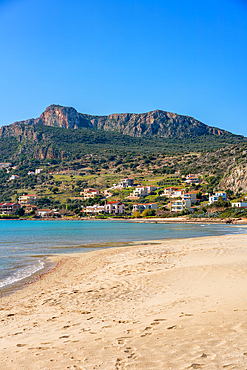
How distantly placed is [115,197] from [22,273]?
4326 inches

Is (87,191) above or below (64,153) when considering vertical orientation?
below

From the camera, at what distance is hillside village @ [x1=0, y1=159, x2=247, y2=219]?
9362cm

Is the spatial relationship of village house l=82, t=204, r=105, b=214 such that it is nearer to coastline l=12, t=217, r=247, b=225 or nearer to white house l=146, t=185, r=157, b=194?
coastline l=12, t=217, r=247, b=225

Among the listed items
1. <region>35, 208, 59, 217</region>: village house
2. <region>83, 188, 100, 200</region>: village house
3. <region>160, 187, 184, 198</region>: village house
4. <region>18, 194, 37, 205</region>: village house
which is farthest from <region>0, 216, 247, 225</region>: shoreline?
<region>83, 188, 100, 200</region>: village house

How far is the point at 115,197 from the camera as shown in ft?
409

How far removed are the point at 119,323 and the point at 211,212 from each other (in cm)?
8318

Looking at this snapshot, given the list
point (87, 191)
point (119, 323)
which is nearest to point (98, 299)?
point (119, 323)

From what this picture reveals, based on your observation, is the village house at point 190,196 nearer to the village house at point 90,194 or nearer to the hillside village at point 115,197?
the hillside village at point 115,197

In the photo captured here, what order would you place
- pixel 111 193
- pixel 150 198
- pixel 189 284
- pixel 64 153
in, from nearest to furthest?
pixel 189 284 < pixel 150 198 < pixel 111 193 < pixel 64 153

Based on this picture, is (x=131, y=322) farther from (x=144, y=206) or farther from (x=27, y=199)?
(x=27, y=199)

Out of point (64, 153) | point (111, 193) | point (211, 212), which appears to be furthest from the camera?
point (64, 153)

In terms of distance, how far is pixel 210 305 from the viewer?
7.35m

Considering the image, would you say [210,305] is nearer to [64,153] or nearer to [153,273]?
[153,273]

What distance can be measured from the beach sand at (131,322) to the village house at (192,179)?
11235cm
